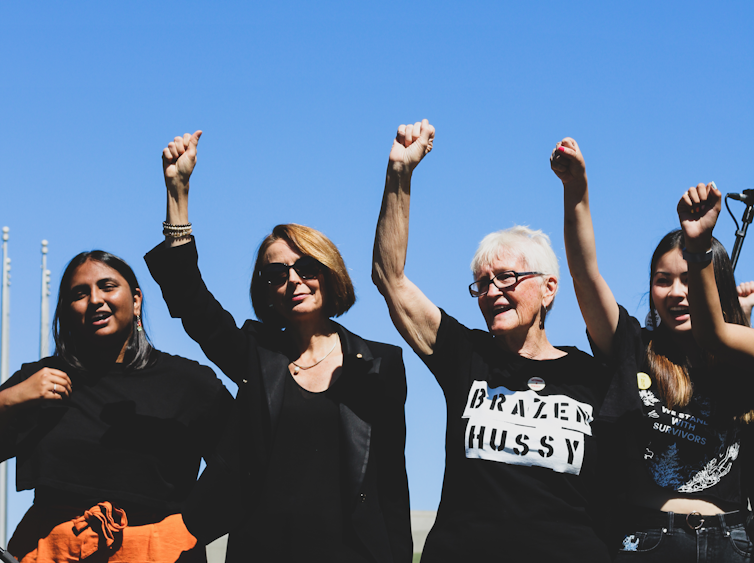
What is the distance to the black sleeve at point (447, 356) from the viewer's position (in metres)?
3.82

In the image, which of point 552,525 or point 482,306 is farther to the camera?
point 482,306

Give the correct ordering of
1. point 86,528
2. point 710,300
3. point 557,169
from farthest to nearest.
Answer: point 86,528, point 557,169, point 710,300

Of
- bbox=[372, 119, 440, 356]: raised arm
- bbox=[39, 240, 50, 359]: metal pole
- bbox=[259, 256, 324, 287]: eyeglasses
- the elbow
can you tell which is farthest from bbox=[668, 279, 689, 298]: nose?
bbox=[39, 240, 50, 359]: metal pole

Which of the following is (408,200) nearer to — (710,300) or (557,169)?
(557,169)

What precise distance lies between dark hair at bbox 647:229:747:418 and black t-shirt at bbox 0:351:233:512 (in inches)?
78.0

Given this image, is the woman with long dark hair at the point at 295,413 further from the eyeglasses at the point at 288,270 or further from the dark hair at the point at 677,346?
the dark hair at the point at 677,346

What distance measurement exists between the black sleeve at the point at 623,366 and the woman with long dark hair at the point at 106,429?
5.86 feet

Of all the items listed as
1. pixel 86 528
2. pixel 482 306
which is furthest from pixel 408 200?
pixel 86 528

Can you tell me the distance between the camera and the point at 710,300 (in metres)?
3.46

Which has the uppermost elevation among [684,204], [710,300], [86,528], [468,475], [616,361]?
[684,204]

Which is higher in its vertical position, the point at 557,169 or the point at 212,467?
the point at 557,169

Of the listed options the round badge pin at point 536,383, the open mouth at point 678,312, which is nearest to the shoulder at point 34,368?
the round badge pin at point 536,383

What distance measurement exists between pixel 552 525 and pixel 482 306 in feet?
3.17

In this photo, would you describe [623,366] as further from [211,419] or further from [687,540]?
[211,419]
